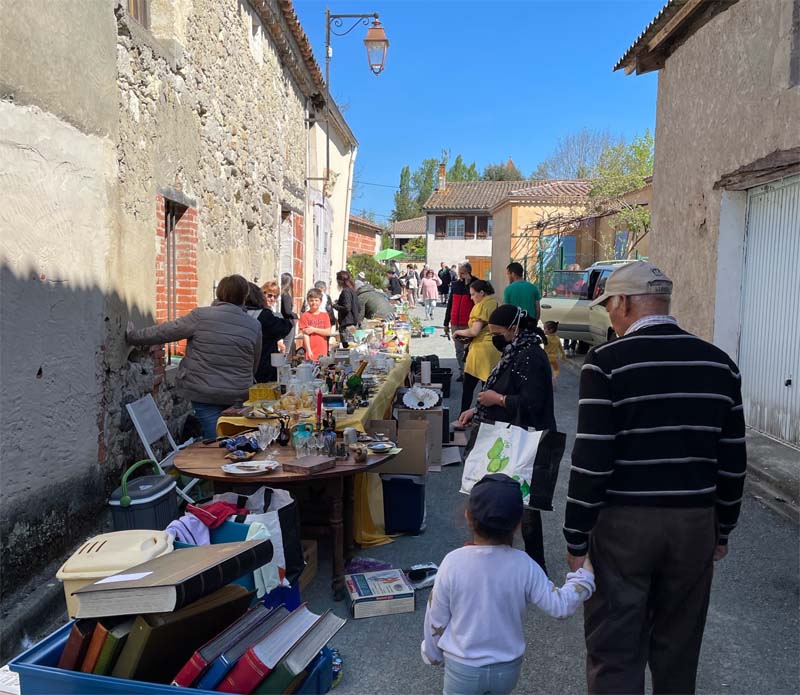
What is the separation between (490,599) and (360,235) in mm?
32809

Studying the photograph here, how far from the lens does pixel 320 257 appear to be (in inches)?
620

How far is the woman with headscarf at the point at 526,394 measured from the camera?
409 centimetres

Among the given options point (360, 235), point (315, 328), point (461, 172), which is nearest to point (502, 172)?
point (461, 172)

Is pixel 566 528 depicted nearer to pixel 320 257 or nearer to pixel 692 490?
pixel 692 490

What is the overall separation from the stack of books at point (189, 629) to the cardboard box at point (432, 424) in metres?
4.32

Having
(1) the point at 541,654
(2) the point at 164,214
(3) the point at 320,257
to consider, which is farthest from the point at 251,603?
(3) the point at 320,257

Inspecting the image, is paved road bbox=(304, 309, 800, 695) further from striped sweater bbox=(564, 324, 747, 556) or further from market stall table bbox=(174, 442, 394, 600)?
striped sweater bbox=(564, 324, 747, 556)

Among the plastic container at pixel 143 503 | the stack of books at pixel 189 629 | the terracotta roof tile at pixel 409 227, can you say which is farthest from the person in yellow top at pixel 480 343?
the terracotta roof tile at pixel 409 227

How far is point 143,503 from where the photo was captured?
415 cm

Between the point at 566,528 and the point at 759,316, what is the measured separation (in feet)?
19.2

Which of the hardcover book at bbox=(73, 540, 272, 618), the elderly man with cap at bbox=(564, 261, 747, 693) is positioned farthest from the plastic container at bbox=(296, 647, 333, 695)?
the elderly man with cap at bbox=(564, 261, 747, 693)

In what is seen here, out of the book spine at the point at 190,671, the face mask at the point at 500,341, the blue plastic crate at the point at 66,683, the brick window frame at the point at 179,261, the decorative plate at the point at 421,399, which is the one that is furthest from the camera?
the decorative plate at the point at 421,399

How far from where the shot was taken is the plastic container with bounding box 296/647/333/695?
9.82ft

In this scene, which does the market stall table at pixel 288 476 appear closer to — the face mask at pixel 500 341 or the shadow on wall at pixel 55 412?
the shadow on wall at pixel 55 412
